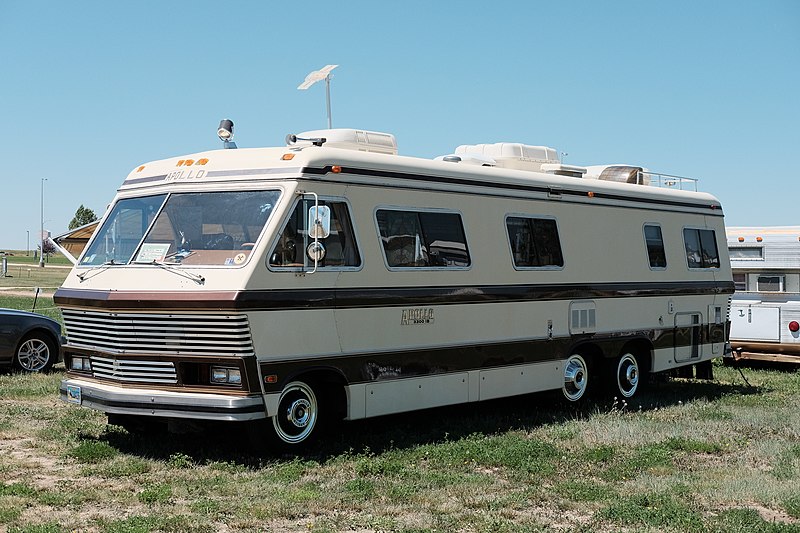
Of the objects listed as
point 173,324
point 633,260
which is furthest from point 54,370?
point 633,260

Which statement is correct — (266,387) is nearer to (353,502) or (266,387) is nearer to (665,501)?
(353,502)

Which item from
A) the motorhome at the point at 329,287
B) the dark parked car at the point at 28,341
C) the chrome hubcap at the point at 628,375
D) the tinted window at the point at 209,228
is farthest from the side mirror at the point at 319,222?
the dark parked car at the point at 28,341

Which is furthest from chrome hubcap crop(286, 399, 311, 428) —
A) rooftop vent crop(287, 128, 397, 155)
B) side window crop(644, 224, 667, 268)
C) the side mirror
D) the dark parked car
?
→ the dark parked car

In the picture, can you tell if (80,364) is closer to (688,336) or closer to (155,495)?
(155,495)

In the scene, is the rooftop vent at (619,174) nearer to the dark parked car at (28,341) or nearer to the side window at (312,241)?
the side window at (312,241)

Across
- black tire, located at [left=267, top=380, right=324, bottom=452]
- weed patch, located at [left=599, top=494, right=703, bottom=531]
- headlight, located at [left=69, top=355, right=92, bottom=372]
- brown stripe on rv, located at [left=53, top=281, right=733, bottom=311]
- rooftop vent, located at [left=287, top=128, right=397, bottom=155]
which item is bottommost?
weed patch, located at [left=599, top=494, right=703, bottom=531]

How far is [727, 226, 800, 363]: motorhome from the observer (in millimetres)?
16000

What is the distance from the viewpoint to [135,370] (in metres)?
8.91

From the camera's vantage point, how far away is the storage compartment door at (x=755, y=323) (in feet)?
52.7

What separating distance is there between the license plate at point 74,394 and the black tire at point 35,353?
216 inches

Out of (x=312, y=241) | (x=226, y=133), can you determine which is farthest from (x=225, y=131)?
(x=312, y=241)

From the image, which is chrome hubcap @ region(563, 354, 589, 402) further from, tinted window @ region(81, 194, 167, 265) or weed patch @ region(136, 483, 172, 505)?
weed patch @ region(136, 483, 172, 505)

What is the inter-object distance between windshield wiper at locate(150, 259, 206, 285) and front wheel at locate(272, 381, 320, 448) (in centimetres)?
120

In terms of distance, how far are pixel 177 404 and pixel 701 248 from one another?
28.6 ft
